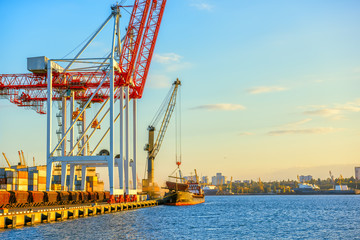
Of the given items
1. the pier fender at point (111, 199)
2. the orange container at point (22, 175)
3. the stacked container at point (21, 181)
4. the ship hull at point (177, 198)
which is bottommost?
the ship hull at point (177, 198)

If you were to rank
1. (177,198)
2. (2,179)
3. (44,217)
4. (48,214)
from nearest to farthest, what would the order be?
(44,217)
(48,214)
(2,179)
(177,198)

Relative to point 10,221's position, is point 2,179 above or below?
above

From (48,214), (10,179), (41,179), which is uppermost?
(41,179)

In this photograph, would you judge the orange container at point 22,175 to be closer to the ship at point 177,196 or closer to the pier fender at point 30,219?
the ship at point 177,196

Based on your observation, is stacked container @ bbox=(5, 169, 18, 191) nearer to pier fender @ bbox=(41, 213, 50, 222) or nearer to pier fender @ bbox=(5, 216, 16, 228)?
pier fender @ bbox=(41, 213, 50, 222)

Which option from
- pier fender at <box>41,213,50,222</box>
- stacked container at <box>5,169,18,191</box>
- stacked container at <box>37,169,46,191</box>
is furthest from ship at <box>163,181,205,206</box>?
pier fender at <box>41,213,50,222</box>

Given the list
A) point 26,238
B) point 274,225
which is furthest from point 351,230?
point 26,238

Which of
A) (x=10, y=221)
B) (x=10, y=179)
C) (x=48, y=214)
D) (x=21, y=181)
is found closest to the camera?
(x=10, y=221)

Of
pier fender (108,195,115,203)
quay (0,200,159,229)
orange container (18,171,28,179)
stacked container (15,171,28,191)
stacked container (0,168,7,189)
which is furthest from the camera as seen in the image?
orange container (18,171,28,179)

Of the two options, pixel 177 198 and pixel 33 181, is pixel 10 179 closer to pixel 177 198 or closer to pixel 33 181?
pixel 33 181

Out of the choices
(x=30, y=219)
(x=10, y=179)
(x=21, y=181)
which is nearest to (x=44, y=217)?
(x=30, y=219)

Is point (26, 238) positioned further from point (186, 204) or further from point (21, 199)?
point (186, 204)

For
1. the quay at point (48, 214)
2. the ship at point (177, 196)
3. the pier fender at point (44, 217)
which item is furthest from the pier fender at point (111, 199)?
the ship at point (177, 196)

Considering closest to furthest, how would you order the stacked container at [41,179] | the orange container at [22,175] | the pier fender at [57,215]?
the pier fender at [57,215], the orange container at [22,175], the stacked container at [41,179]
